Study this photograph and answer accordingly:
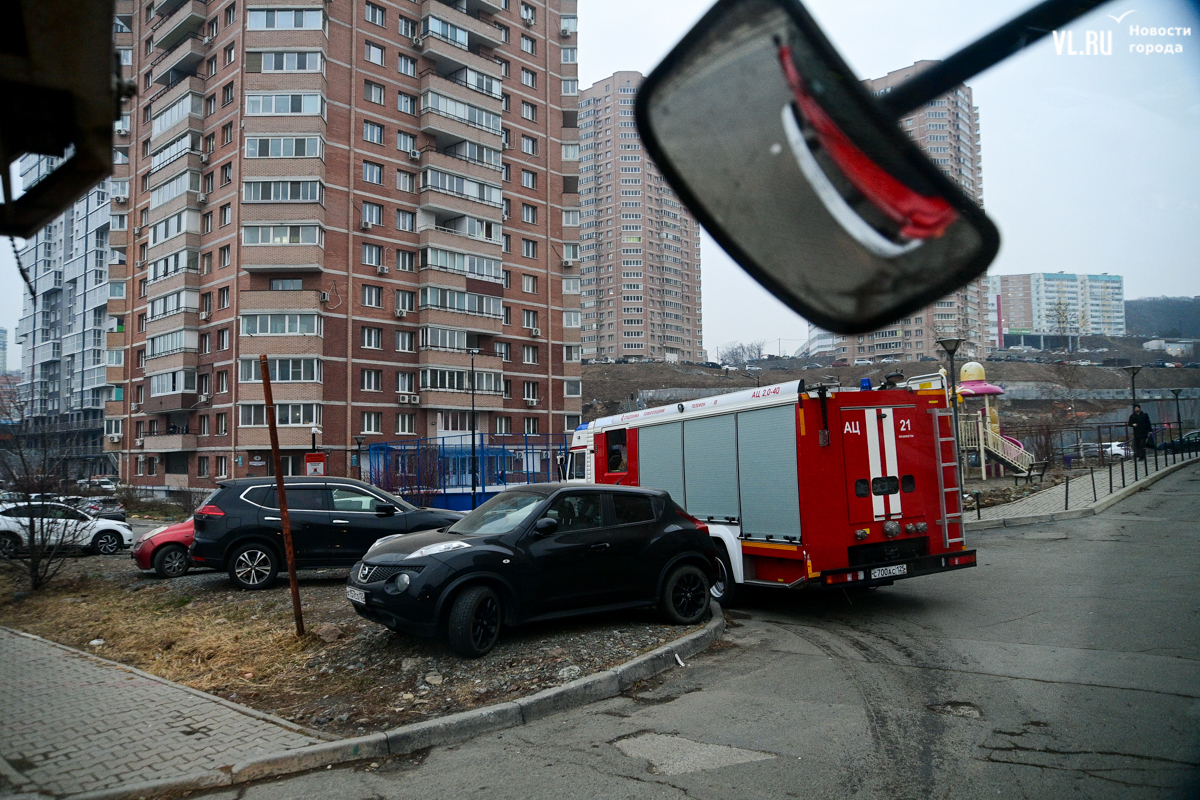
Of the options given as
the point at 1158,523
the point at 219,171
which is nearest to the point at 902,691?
the point at 1158,523

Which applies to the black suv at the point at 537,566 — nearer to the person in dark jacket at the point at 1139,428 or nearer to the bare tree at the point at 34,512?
the bare tree at the point at 34,512

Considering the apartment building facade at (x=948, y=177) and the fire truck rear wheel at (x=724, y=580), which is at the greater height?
the apartment building facade at (x=948, y=177)

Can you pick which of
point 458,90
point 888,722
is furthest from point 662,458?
point 458,90

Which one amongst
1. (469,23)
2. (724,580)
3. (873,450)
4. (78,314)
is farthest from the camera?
(78,314)

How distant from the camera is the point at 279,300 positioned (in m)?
41.9

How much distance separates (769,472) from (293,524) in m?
7.57

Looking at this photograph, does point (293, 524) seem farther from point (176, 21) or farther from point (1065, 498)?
point (176, 21)

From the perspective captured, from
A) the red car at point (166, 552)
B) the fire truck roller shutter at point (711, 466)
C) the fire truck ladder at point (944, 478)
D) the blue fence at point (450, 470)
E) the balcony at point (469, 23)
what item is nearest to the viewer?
the fire truck ladder at point (944, 478)

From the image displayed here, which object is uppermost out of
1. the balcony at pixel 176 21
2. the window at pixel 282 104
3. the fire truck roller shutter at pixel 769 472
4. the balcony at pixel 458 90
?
the balcony at pixel 176 21

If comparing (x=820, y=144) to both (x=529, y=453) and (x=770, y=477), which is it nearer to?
(x=770, y=477)

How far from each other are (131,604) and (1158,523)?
19.7m

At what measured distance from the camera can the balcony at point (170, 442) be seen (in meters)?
45.5

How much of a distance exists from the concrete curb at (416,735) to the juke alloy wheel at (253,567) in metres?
4.72

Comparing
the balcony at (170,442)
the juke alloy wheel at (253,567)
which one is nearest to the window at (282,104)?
the balcony at (170,442)
